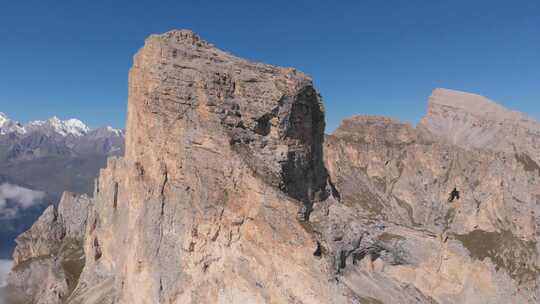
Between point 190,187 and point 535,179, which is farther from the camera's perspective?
point 535,179

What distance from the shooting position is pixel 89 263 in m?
64.1

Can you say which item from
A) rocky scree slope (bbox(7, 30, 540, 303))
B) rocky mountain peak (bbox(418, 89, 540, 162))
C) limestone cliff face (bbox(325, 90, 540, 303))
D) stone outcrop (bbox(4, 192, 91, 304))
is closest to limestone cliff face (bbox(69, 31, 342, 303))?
rocky scree slope (bbox(7, 30, 540, 303))

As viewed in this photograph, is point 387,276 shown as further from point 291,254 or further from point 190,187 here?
point 190,187

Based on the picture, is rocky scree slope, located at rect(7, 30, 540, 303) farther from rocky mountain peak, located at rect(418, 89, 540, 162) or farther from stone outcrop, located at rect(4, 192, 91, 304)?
rocky mountain peak, located at rect(418, 89, 540, 162)

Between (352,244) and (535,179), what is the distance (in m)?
106

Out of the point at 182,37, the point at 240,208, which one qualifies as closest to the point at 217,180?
the point at 240,208

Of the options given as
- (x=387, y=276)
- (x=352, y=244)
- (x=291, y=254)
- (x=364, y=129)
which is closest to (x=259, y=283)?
(x=291, y=254)

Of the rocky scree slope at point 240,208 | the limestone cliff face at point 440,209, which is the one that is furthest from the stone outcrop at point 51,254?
the limestone cliff face at point 440,209

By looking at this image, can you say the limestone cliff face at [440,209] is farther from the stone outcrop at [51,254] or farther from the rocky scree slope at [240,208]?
the stone outcrop at [51,254]

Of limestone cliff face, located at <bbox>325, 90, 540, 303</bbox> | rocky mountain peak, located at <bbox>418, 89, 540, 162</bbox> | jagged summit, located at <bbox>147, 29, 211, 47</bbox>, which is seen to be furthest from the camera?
rocky mountain peak, located at <bbox>418, 89, 540, 162</bbox>

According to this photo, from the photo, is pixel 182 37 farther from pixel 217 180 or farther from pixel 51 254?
pixel 51 254

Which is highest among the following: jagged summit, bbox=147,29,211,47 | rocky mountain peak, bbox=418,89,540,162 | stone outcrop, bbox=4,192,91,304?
rocky mountain peak, bbox=418,89,540,162

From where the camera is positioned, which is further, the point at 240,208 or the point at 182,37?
the point at 182,37

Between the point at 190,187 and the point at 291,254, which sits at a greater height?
the point at 190,187
